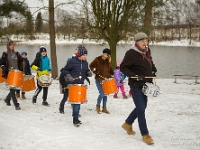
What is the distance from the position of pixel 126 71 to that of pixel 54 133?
6.70ft

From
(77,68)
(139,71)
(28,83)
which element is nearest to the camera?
(139,71)

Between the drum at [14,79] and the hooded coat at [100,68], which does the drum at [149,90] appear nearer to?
the hooded coat at [100,68]

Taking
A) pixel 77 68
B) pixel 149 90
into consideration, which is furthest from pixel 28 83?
pixel 149 90

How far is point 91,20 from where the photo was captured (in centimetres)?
1667

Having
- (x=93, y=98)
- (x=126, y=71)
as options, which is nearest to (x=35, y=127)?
(x=126, y=71)

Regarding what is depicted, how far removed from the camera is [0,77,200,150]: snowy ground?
207 inches

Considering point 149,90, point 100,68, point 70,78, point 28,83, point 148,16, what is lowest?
point 28,83

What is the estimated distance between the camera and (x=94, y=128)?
251 inches

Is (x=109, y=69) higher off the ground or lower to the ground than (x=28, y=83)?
higher

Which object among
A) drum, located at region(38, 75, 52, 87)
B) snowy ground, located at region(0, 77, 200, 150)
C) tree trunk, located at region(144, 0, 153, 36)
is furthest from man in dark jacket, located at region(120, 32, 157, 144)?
tree trunk, located at region(144, 0, 153, 36)

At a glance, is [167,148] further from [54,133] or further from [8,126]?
[8,126]

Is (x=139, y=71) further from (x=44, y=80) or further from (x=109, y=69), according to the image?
(x=44, y=80)

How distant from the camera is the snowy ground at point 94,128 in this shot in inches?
207

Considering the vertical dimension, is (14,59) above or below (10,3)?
below
